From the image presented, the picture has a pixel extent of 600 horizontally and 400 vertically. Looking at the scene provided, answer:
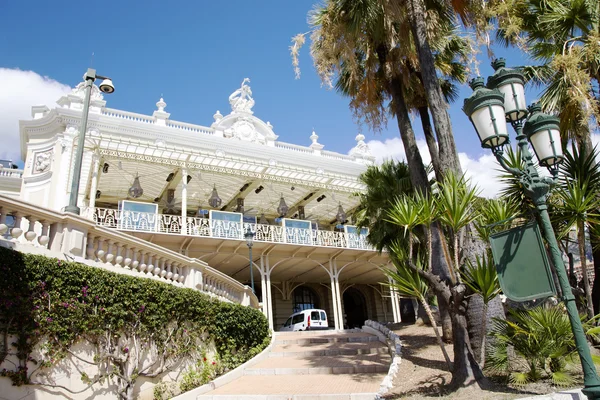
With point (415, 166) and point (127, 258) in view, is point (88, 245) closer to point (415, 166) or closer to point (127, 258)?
point (127, 258)

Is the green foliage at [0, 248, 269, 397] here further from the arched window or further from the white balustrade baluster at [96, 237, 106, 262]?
the arched window

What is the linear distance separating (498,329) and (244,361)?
6182mm

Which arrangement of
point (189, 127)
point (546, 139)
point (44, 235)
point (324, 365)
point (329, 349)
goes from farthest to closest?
1. point (189, 127)
2. point (329, 349)
3. point (324, 365)
4. point (44, 235)
5. point (546, 139)

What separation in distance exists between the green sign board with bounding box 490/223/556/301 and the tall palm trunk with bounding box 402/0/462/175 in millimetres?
2433

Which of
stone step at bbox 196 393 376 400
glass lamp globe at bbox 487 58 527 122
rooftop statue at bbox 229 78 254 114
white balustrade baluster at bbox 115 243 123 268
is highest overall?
rooftop statue at bbox 229 78 254 114

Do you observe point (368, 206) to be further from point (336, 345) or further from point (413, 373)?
point (413, 373)

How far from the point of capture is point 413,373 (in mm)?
7742

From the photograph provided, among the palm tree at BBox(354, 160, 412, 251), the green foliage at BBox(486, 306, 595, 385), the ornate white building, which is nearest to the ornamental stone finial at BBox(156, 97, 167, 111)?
the ornate white building

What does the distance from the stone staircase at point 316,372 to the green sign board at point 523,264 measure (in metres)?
3.34

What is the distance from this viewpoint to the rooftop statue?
23331mm

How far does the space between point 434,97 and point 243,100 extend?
16815mm

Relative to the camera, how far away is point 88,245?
7277 millimetres

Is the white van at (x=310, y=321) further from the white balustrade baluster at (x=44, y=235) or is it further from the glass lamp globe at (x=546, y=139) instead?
the glass lamp globe at (x=546, y=139)

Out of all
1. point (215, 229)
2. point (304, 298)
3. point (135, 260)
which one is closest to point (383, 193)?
point (215, 229)
